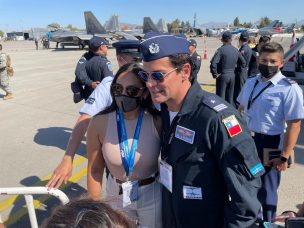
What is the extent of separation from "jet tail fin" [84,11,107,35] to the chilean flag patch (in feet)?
130

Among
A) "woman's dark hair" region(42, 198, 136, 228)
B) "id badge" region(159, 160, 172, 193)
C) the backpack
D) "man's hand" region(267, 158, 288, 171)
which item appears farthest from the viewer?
the backpack

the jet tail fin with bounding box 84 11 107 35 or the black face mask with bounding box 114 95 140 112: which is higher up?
the jet tail fin with bounding box 84 11 107 35

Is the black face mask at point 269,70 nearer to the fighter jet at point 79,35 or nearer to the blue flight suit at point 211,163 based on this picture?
the blue flight suit at point 211,163

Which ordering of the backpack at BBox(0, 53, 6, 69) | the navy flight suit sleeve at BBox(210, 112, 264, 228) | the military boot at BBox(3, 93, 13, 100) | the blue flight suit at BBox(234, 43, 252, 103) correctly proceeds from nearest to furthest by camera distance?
the navy flight suit sleeve at BBox(210, 112, 264, 228)
the blue flight suit at BBox(234, 43, 252, 103)
the backpack at BBox(0, 53, 6, 69)
the military boot at BBox(3, 93, 13, 100)

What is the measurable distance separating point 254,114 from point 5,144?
511 centimetres

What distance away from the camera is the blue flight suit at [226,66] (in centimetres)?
730

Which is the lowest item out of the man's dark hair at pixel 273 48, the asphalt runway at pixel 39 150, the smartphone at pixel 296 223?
the asphalt runway at pixel 39 150

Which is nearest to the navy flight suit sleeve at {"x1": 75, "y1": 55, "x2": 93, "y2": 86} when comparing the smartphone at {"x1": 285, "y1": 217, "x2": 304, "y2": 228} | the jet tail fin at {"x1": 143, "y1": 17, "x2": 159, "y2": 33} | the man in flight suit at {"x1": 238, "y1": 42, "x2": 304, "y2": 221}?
the man in flight suit at {"x1": 238, "y1": 42, "x2": 304, "y2": 221}

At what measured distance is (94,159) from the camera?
7.11 ft

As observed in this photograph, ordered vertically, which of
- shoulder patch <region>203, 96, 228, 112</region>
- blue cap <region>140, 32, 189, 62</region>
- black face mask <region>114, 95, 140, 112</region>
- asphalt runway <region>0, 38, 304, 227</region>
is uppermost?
blue cap <region>140, 32, 189, 62</region>

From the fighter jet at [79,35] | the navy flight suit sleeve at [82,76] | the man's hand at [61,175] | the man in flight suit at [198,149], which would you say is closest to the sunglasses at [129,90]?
the man in flight suit at [198,149]

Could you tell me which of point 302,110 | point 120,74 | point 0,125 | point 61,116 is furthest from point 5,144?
point 302,110

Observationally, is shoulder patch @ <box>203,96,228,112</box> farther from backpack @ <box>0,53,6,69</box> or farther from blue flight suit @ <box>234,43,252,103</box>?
backpack @ <box>0,53,6,69</box>

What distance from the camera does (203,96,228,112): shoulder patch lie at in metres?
1.68
